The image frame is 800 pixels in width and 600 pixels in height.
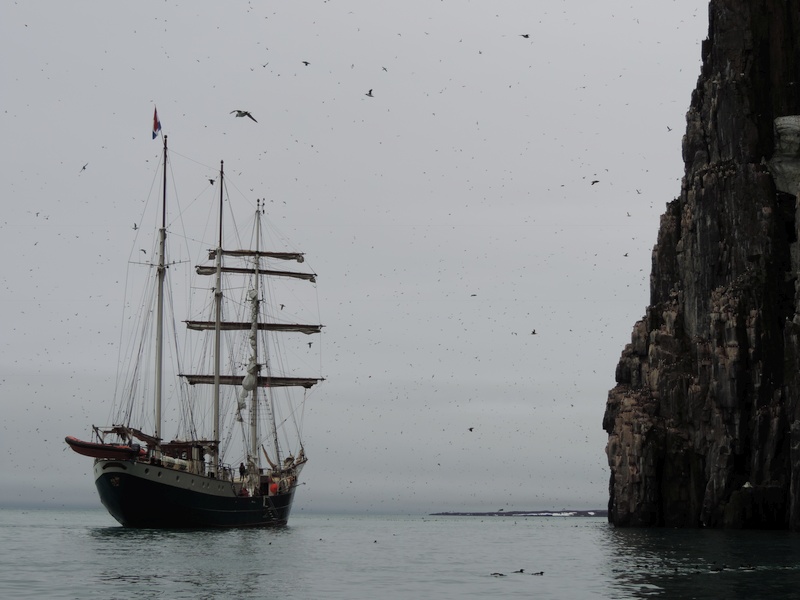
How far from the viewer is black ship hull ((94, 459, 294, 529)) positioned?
94125mm

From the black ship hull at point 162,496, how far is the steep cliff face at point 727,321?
4002 cm

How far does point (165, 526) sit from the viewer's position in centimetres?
9756

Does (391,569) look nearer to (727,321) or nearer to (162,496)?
(162,496)

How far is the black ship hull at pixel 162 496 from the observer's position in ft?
309

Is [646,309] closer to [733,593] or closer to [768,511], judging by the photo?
[768,511]

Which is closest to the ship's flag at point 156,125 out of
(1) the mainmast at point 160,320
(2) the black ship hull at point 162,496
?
(1) the mainmast at point 160,320

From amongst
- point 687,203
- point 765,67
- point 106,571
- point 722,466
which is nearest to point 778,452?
point 722,466

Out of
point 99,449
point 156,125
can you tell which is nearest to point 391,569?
point 99,449

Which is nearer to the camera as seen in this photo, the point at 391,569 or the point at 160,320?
the point at 391,569

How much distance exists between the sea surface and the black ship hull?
4.30m

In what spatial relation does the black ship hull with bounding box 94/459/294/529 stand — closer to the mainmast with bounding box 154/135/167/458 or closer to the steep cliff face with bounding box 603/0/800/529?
the mainmast with bounding box 154/135/167/458

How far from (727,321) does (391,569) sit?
5537 cm

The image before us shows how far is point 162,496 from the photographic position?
95.6 meters

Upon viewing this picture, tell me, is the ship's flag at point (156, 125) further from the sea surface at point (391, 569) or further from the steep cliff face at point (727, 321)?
the steep cliff face at point (727, 321)
